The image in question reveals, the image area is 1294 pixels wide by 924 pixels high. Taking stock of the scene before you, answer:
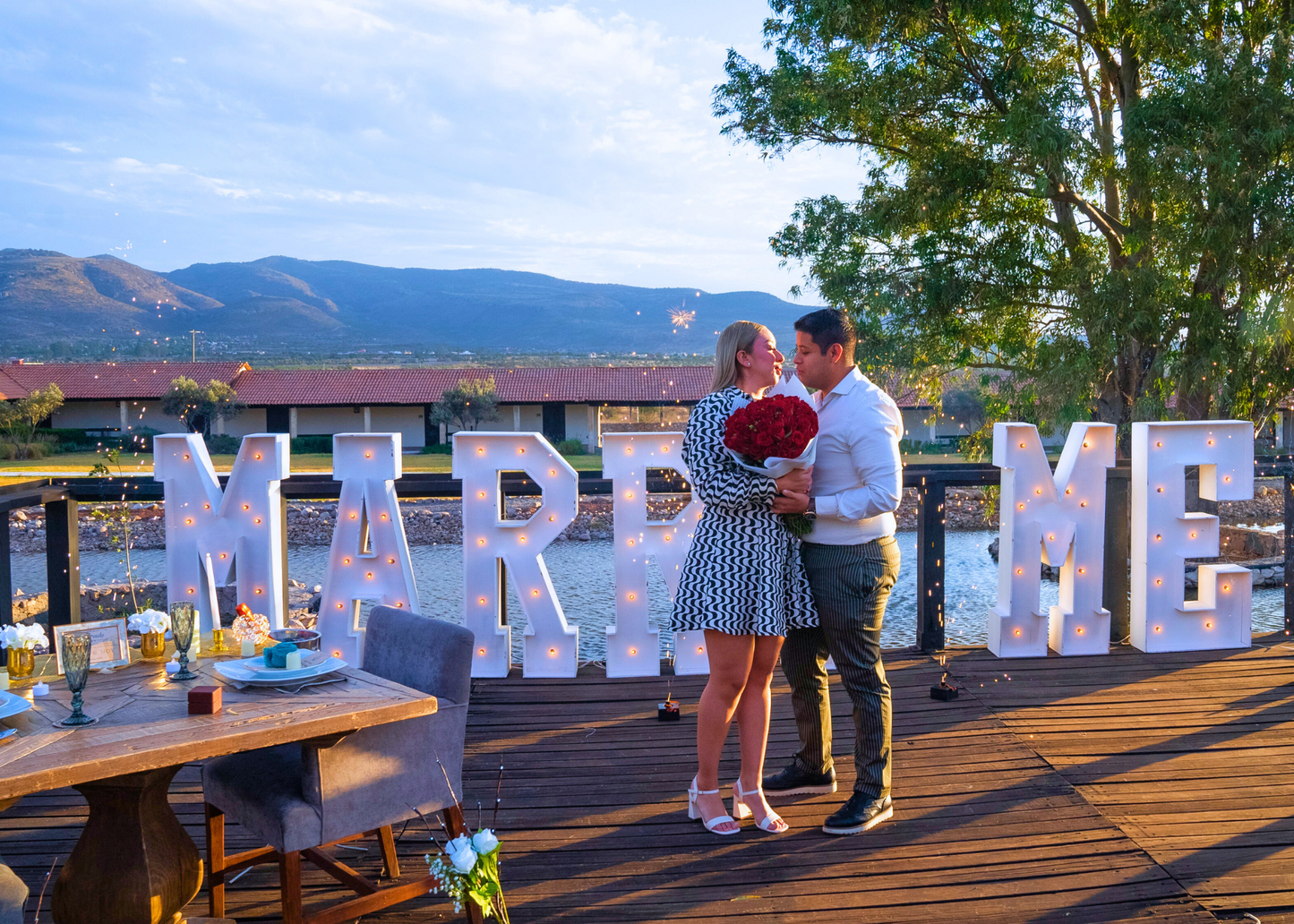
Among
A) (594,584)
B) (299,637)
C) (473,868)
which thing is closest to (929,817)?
(473,868)

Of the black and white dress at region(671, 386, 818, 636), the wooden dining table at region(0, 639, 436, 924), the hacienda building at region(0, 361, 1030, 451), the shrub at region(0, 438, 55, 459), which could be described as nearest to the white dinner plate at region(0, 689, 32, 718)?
the wooden dining table at region(0, 639, 436, 924)

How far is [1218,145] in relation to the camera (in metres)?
9.84

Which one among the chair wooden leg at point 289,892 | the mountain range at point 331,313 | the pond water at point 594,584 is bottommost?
the pond water at point 594,584

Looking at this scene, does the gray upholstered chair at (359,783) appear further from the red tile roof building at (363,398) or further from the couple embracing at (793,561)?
the red tile roof building at (363,398)

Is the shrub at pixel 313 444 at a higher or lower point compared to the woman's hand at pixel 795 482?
lower

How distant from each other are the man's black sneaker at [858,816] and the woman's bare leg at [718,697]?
1.06 ft

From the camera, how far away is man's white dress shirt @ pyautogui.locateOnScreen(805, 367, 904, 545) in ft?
8.52

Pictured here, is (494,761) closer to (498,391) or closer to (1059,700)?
(1059,700)

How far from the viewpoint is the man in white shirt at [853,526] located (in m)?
2.61

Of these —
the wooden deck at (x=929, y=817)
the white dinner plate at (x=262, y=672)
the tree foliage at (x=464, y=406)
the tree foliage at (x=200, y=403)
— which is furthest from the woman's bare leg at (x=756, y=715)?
the tree foliage at (x=200, y=403)

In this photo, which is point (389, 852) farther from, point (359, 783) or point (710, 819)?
point (710, 819)

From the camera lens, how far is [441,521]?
2806cm

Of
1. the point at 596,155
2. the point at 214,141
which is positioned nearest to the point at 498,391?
the point at 596,155

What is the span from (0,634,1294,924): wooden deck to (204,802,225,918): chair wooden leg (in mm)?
56
